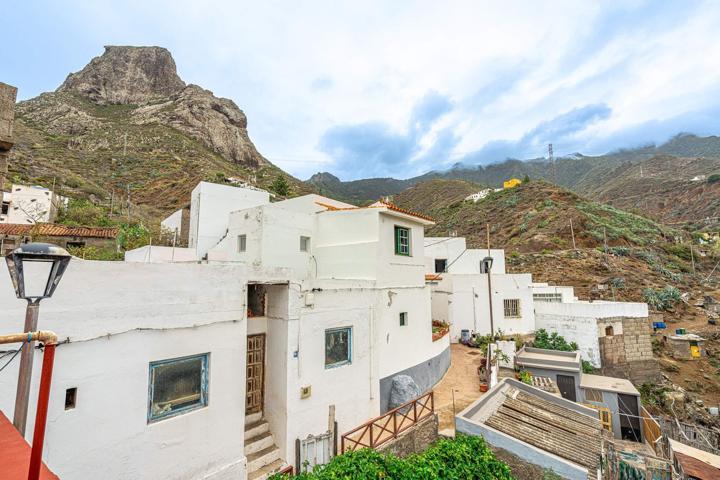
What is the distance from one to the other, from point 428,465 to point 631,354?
20.6 metres

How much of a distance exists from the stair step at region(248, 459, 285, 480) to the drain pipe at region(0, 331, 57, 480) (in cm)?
725

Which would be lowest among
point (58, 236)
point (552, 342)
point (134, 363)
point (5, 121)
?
point (552, 342)

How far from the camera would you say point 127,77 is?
235 feet

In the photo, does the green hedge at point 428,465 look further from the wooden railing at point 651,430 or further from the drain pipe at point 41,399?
the wooden railing at point 651,430

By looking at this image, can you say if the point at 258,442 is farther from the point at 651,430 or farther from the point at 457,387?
the point at 651,430

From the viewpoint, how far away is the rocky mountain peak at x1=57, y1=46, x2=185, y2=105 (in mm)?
66438

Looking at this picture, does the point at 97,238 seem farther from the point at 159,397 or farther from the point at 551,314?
the point at 551,314

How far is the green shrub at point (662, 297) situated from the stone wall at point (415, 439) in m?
32.0

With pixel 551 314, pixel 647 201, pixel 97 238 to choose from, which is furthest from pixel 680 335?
pixel 647 201

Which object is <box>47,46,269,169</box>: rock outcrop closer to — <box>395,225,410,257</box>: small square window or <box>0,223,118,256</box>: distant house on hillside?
<box>0,223,118,256</box>: distant house on hillside

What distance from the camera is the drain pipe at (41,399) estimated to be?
69.9 inches

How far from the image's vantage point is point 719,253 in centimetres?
4284

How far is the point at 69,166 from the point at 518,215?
6262 cm

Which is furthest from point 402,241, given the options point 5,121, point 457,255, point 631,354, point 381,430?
point 631,354
